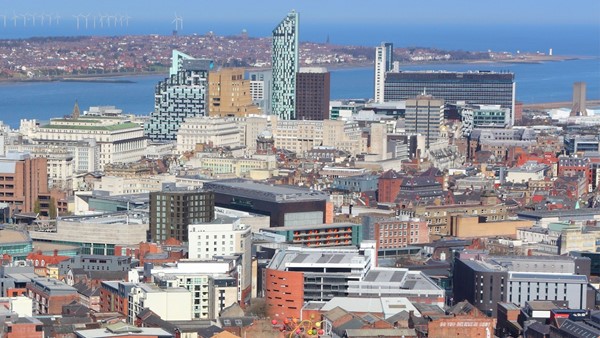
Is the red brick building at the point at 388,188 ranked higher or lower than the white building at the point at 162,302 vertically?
higher

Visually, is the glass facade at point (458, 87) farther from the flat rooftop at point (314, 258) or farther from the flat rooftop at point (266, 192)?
the flat rooftop at point (314, 258)


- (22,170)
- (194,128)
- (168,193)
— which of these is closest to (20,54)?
(194,128)

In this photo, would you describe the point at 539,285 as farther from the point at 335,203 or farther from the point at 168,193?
the point at 335,203

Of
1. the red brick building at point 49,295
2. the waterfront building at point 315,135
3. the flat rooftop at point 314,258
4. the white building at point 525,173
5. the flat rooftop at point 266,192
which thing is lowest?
the red brick building at point 49,295

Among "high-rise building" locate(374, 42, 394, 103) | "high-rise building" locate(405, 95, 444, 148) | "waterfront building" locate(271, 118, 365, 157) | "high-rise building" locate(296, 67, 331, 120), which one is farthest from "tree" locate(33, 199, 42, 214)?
"high-rise building" locate(374, 42, 394, 103)

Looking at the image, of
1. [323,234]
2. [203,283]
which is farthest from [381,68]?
[203,283]

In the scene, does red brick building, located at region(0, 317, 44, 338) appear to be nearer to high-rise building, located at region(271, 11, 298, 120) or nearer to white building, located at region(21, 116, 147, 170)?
white building, located at region(21, 116, 147, 170)

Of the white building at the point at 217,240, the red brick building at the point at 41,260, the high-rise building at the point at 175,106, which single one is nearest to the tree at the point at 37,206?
the red brick building at the point at 41,260
